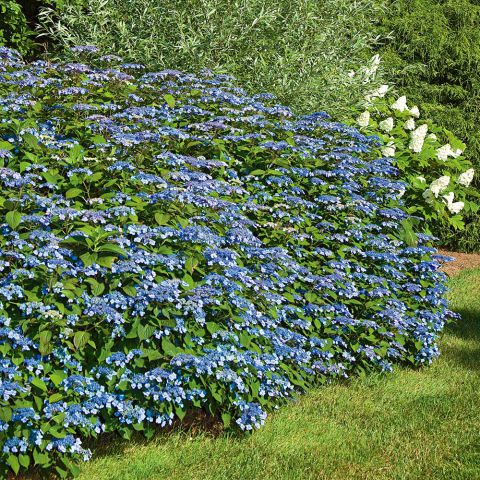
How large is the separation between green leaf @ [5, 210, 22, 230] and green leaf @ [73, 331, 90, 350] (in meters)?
0.60

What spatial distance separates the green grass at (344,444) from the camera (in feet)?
12.6

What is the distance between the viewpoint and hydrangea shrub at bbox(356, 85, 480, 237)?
21.6ft

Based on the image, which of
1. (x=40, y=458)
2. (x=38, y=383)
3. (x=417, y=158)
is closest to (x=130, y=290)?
(x=38, y=383)

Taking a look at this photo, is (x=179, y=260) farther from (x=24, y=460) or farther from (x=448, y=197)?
(x=448, y=197)

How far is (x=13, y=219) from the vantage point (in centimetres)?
368

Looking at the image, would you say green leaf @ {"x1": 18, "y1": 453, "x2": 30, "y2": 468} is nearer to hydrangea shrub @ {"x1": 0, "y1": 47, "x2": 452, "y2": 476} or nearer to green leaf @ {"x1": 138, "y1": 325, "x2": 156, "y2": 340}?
hydrangea shrub @ {"x1": 0, "y1": 47, "x2": 452, "y2": 476}

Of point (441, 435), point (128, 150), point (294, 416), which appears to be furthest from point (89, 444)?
point (441, 435)

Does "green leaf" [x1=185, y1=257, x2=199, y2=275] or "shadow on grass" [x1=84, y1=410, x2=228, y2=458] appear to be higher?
"green leaf" [x1=185, y1=257, x2=199, y2=275]

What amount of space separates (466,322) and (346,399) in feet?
8.87

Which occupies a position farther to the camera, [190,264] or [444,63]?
[444,63]

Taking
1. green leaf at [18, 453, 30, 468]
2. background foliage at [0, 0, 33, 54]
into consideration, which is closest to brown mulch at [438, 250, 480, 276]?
background foliage at [0, 0, 33, 54]

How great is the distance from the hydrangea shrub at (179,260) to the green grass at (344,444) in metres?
0.16

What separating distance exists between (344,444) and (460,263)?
6262mm

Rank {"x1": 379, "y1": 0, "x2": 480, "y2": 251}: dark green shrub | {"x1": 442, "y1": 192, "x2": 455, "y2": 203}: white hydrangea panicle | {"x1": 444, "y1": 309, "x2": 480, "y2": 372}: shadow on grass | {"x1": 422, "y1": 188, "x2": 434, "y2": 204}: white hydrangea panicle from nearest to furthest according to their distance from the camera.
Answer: {"x1": 444, "y1": 309, "x2": 480, "y2": 372}: shadow on grass
{"x1": 422, "y1": 188, "x2": 434, "y2": 204}: white hydrangea panicle
{"x1": 442, "y1": 192, "x2": 455, "y2": 203}: white hydrangea panicle
{"x1": 379, "y1": 0, "x2": 480, "y2": 251}: dark green shrub
